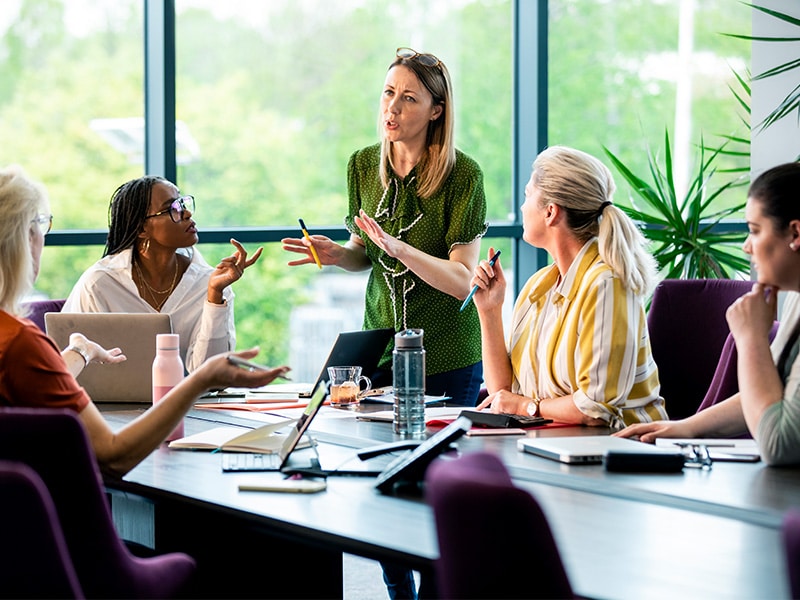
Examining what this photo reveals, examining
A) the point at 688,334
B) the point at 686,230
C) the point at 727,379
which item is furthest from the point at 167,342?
the point at 686,230

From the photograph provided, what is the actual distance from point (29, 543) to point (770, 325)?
4.95 feet

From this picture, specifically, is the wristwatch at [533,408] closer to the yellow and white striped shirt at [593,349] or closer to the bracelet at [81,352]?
the yellow and white striped shirt at [593,349]

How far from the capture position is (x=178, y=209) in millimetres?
3334

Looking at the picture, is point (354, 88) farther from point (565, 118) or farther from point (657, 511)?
point (657, 511)

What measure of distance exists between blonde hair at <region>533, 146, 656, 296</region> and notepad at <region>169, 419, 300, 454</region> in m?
0.92

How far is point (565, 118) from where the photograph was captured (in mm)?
5758

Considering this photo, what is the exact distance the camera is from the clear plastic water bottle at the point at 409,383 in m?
2.43

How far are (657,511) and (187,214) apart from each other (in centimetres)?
200

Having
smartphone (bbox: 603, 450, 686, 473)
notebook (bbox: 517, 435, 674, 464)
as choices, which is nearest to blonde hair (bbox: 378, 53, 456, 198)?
notebook (bbox: 517, 435, 674, 464)

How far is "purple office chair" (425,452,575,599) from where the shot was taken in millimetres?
1224

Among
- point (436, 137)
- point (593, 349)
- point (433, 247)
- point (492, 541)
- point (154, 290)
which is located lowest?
point (492, 541)

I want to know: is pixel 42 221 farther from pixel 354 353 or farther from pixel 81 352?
pixel 354 353

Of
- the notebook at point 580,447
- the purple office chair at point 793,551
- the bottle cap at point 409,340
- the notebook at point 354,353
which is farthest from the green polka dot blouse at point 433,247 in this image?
the purple office chair at point 793,551

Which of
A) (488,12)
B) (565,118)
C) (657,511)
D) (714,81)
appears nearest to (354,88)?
(488,12)
